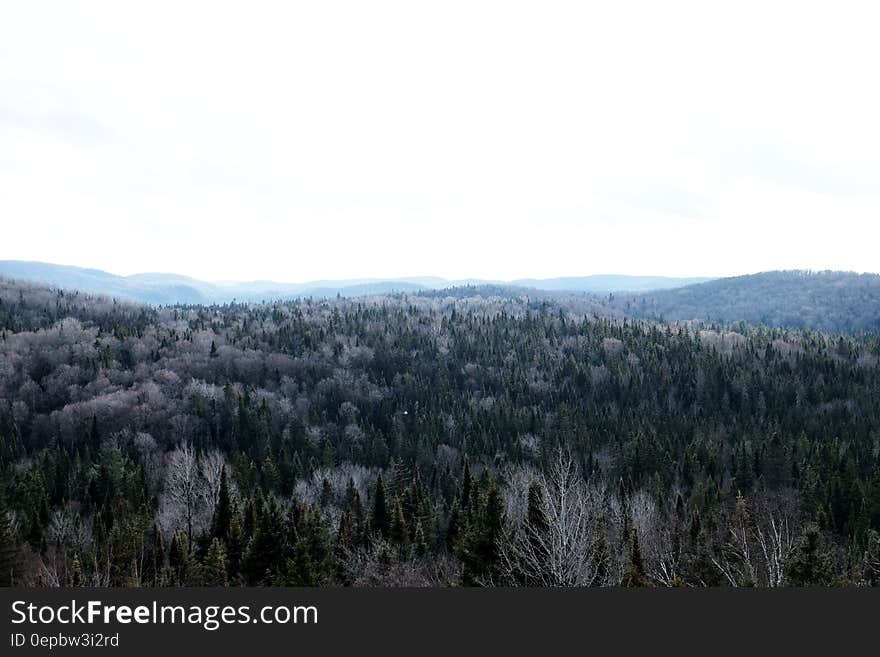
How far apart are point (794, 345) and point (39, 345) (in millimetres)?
248912

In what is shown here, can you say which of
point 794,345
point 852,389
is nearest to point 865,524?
point 852,389

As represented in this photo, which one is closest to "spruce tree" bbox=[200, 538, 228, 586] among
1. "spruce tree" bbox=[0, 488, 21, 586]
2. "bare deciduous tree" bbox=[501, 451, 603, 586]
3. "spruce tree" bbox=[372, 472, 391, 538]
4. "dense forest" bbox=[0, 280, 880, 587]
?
"dense forest" bbox=[0, 280, 880, 587]

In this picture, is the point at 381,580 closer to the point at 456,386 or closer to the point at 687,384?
the point at 456,386

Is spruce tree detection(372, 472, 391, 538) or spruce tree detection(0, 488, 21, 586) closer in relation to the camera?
spruce tree detection(0, 488, 21, 586)

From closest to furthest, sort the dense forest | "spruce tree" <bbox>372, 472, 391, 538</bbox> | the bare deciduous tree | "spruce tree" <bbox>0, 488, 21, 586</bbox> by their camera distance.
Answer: the bare deciduous tree
"spruce tree" <bbox>0, 488, 21, 586</bbox>
the dense forest
"spruce tree" <bbox>372, 472, 391, 538</bbox>

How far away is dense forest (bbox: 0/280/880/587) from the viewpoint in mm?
36438

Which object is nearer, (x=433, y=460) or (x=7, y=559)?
(x=7, y=559)

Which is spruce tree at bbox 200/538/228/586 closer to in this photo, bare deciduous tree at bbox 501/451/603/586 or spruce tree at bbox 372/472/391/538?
spruce tree at bbox 372/472/391/538

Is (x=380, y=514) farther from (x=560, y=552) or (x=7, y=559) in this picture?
(x=560, y=552)

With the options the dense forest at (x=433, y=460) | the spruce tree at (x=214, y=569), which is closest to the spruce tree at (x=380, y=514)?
the dense forest at (x=433, y=460)

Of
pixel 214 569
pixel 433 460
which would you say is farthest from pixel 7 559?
pixel 433 460

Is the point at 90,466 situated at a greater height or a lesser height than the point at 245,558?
lesser

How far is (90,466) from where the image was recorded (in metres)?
85.2

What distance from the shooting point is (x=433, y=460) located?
9906 cm
